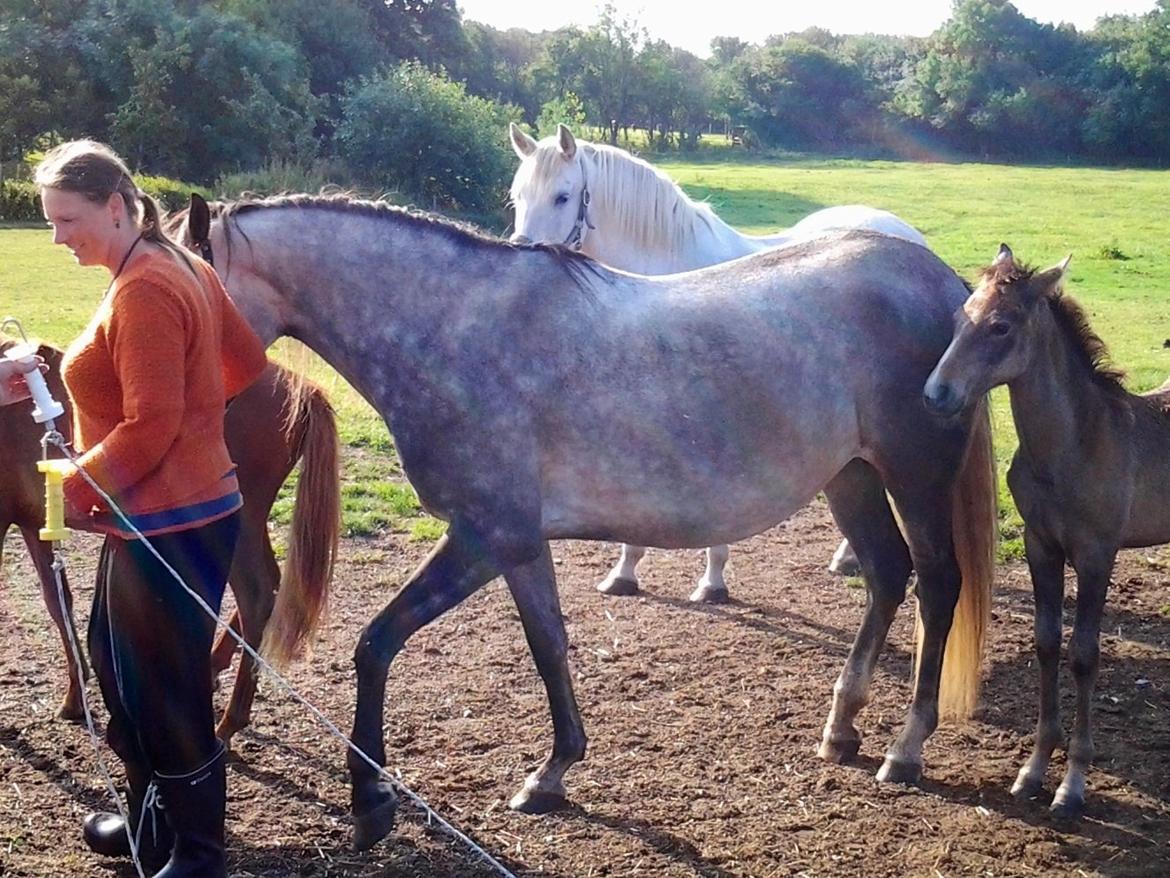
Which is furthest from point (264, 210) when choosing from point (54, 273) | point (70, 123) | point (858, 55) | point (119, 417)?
point (858, 55)

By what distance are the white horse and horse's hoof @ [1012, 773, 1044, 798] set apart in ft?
7.09

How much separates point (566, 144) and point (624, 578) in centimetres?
231

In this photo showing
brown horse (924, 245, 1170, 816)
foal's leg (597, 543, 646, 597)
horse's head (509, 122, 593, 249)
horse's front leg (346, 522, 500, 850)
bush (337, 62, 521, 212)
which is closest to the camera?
horse's front leg (346, 522, 500, 850)

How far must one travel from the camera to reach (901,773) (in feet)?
12.8

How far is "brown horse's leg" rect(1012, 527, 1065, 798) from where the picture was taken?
3.80 meters

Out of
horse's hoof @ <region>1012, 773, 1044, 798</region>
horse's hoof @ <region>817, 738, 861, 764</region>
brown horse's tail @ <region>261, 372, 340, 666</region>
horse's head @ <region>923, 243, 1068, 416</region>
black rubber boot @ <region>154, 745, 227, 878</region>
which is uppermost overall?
horse's head @ <region>923, 243, 1068, 416</region>

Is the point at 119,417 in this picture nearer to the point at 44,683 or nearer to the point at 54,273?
the point at 44,683

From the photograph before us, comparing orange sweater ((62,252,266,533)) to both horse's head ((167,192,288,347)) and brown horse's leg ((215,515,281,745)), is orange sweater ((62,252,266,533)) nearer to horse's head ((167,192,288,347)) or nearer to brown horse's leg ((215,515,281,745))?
horse's head ((167,192,288,347))

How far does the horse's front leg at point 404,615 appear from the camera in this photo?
3.43m

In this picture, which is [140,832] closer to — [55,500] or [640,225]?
[55,500]

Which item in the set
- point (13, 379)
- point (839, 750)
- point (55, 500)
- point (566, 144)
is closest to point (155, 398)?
point (55, 500)

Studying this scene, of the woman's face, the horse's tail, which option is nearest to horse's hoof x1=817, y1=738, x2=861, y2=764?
the horse's tail

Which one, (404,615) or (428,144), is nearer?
(404,615)

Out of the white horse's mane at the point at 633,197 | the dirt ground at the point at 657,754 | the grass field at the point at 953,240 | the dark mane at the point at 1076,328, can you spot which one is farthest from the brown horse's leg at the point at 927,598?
the white horse's mane at the point at 633,197
